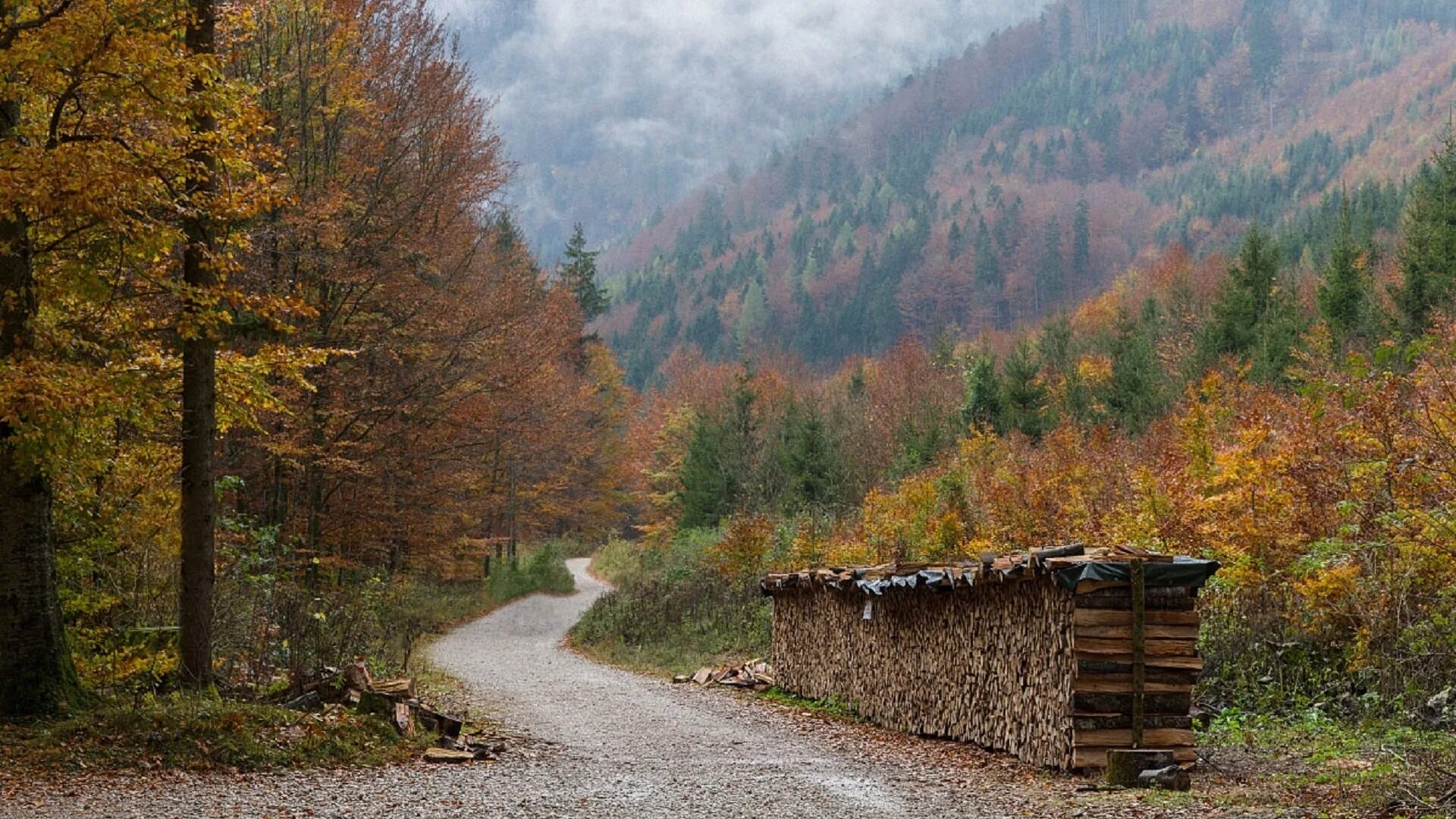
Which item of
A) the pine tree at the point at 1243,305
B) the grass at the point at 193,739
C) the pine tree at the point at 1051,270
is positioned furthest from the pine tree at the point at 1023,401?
the pine tree at the point at 1051,270

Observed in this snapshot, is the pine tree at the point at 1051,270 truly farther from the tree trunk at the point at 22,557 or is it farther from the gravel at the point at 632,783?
the tree trunk at the point at 22,557

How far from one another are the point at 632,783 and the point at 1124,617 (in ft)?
14.8

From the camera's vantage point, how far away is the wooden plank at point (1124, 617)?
377 inches

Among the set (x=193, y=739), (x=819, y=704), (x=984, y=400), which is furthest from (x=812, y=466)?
(x=193, y=739)

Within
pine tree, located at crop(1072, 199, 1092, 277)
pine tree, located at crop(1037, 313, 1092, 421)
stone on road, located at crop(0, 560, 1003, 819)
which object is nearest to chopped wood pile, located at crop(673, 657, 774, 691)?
stone on road, located at crop(0, 560, 1003, 819)

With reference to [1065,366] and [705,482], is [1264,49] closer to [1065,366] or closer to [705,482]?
[1065,366]

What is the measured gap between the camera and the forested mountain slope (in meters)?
112

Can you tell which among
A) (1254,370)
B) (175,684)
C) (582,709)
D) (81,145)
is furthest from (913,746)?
(1254,370)

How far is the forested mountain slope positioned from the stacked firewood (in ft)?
183

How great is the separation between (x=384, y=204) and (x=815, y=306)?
9946cm

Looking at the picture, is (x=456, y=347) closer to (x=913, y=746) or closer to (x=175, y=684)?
(x=175, y=684)

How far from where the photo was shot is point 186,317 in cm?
938

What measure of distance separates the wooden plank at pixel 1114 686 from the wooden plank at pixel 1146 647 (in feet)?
0.70

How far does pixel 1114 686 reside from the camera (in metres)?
9.56
